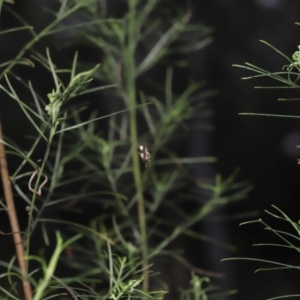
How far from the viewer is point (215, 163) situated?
58.4 inches

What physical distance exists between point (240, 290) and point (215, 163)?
0.29 m

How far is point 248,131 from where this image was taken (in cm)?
148

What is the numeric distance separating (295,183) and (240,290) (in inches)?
10.6

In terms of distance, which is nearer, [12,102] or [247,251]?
[12,102]

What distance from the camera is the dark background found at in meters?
1.44

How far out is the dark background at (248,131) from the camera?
Answer: 1443 millimetres

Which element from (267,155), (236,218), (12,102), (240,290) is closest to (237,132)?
(267,155)

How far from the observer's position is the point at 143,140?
111 centimetres

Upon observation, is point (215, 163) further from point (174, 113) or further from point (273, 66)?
point (174, 113)

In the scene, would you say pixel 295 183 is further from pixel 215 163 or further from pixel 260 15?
pixel 260 15

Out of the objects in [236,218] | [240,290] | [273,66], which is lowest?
[240,290]

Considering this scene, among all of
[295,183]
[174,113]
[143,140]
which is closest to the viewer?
[174,113]

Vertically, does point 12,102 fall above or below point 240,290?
above

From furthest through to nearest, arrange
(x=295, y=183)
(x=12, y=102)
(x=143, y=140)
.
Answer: (x=295, y=183), (x=12, y=102), (x=143, y=140)
